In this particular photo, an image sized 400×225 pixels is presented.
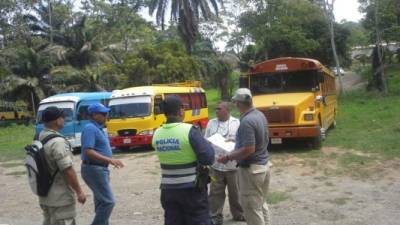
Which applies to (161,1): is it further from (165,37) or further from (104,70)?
(165,37)

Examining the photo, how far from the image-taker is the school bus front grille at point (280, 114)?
537 inches

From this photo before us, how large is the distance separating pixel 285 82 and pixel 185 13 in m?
22.0

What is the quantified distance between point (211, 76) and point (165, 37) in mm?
16834

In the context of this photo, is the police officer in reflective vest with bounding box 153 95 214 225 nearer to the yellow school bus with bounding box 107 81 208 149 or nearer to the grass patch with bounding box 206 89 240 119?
the grass patch with bounding box 206 89 240 119

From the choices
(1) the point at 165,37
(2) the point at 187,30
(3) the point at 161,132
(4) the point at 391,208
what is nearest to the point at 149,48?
(2) the point at 187,30

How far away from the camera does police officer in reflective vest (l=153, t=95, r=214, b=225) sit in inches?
182

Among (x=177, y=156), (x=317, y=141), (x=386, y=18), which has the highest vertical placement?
(x=386, y=18)

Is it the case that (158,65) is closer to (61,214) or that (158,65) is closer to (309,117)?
(309,117)

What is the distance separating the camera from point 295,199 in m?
8.62

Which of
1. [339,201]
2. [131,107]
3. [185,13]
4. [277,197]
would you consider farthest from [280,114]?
[185,13]

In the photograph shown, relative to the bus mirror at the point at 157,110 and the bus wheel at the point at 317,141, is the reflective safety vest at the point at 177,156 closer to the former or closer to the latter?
the bus wheel at the point at 317,141

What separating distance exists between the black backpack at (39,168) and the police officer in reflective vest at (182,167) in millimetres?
1161

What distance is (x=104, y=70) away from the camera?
35.7 m

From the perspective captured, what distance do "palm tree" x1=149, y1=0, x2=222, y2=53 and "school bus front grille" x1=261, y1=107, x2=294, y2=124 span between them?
76.3ft
